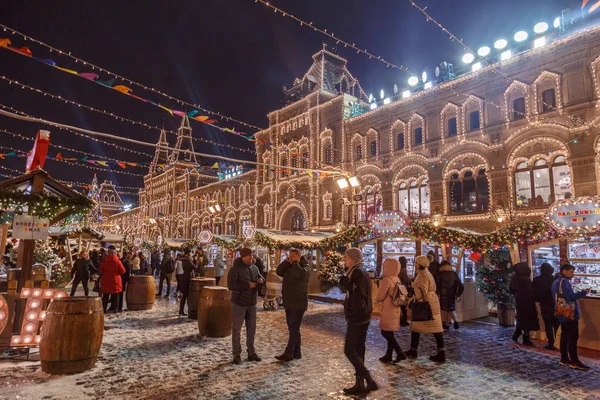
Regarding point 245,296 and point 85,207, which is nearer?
point 245,296

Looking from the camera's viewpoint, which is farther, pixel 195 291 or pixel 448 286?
pixel 195 291

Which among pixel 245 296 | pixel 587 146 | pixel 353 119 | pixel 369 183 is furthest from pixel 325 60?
pixel 245 296

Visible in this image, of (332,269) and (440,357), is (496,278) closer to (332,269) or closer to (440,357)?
(440,357)

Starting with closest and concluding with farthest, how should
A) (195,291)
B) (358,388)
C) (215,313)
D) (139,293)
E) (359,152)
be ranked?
(358,388) < (215,313) < (195,291) < (139,293) < (359,152)

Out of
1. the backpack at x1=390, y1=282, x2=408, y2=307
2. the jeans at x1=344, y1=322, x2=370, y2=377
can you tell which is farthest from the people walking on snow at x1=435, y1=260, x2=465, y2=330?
the jeans at x1=344, y1=322, x2=370, y2=377

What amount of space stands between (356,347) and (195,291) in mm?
5589

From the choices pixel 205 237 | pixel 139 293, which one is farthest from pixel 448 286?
pixel 205 237

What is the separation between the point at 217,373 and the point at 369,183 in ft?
65.0

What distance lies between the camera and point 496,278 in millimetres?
9688

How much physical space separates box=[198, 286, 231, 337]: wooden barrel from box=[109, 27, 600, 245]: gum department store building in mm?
4992

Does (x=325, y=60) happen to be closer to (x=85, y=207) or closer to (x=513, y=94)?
(x=513, y=94)

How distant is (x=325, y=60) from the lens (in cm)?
3269

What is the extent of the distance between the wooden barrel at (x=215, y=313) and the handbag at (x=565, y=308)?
225 inches

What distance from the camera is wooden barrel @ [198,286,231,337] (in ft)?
24.8
